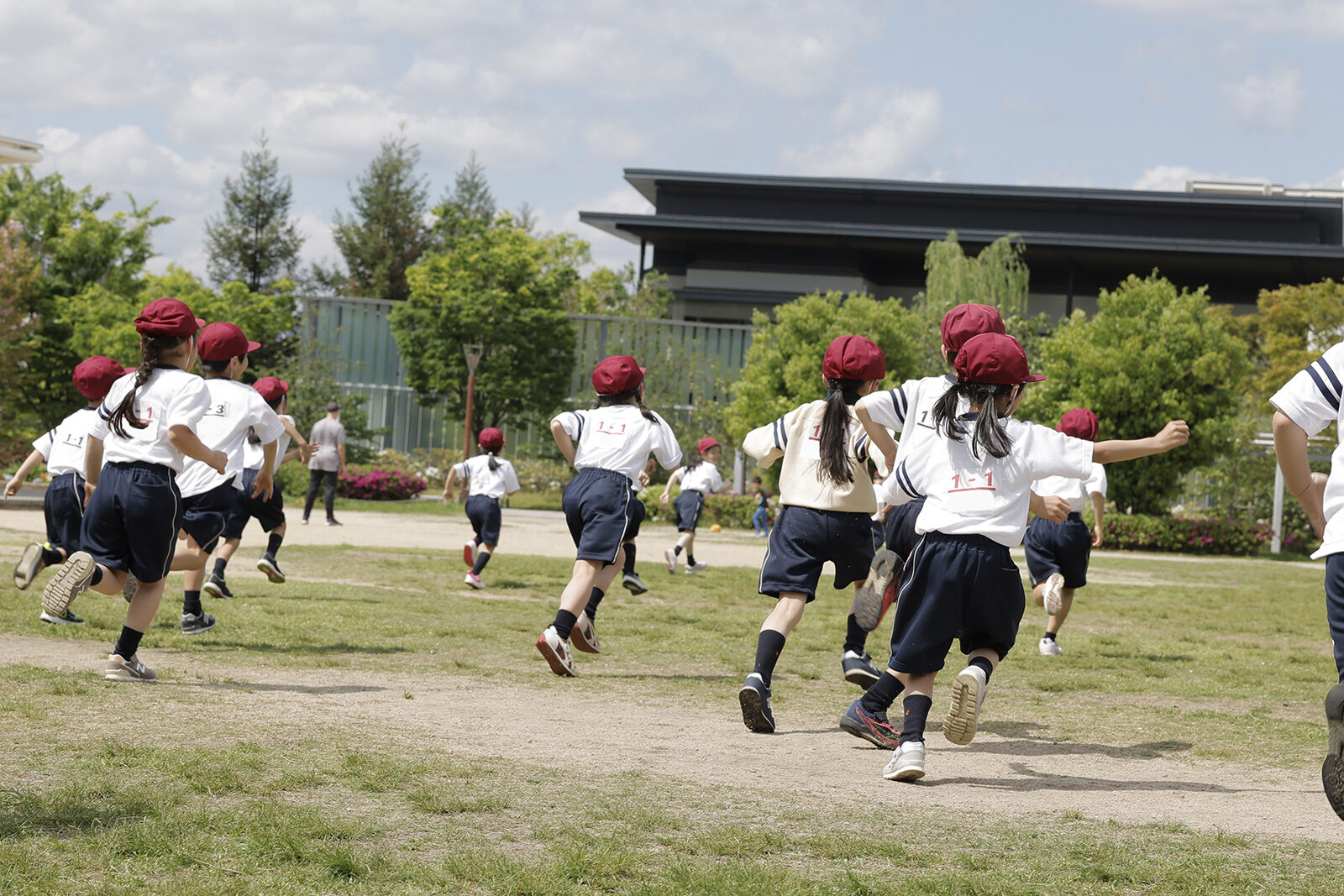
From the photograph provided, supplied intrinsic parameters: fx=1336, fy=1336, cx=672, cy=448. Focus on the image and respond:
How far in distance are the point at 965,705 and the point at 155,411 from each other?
14.2 ft

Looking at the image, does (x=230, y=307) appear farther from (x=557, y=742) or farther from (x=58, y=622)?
(x=557, y=742)

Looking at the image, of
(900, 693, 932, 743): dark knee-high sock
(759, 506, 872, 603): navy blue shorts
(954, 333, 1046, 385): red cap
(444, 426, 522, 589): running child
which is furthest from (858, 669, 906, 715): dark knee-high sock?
(444, 426, 522, 589): running child

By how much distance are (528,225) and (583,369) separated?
96.8 feet

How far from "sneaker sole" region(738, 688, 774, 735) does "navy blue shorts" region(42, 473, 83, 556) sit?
5.57 meters

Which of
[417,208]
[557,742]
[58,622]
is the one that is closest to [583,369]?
[417,208]

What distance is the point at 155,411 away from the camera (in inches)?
272

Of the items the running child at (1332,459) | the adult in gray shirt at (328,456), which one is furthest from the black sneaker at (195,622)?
the adult in gray shirt at (328,456)

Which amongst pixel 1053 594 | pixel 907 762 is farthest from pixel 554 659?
pixel 1053 594

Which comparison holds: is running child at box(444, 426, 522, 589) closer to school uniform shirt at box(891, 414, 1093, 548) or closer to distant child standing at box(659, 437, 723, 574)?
distant child standing at box(659, 437, 723, 574)

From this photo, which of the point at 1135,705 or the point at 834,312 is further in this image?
the point at 834,312

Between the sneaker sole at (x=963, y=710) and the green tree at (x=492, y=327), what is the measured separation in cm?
3709

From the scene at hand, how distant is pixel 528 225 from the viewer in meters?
71.4

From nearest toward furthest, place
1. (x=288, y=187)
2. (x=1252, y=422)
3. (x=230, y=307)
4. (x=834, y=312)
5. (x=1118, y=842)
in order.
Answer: (x=1118, y=842), (x=1252, y=422), (x=834, y=312), (x=230, y=307), (x=288, y=187)

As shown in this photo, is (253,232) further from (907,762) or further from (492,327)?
(907,762)
